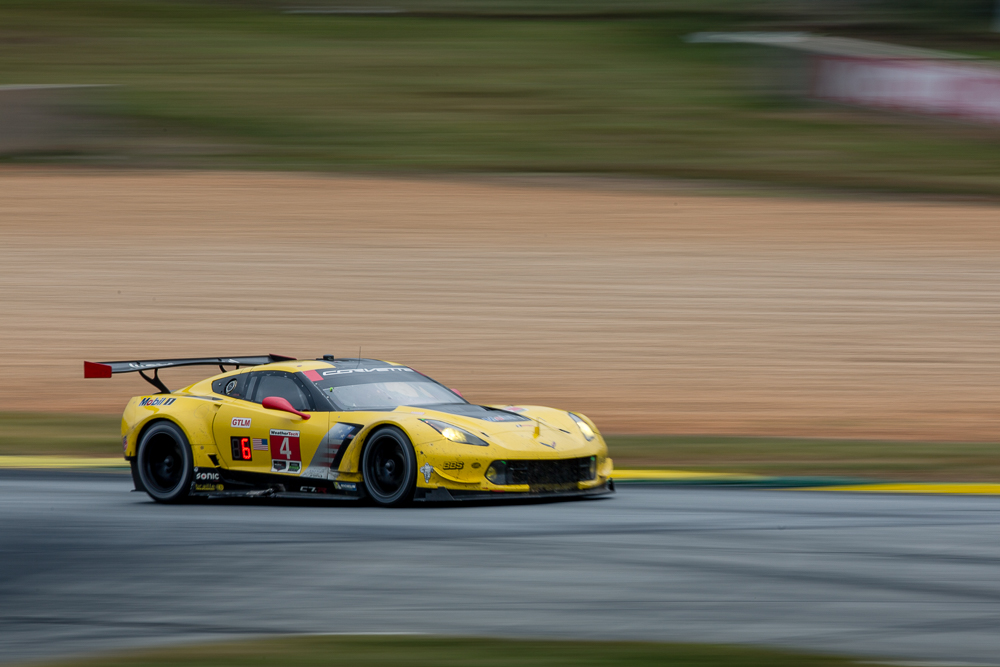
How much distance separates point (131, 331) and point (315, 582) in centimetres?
1335

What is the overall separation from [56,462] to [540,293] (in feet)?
31.0

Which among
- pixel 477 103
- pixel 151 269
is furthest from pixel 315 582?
pixel 477 103

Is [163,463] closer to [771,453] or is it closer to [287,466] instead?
[287,466]

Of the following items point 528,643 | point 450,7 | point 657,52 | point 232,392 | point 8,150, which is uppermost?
point 450,7

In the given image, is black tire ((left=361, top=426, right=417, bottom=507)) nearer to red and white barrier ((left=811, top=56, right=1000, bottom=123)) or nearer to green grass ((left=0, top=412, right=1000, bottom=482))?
green grass ((left=0, top=412, right=1000, bottom=482))

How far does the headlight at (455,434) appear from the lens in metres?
10.3

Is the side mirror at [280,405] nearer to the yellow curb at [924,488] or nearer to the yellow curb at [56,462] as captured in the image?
the yellow curb at [56,462]

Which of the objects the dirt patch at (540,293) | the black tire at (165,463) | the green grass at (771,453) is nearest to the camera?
the black tire at (165,463)

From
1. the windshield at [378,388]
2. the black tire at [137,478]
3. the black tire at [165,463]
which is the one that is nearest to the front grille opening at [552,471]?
the windshield at [378,388]

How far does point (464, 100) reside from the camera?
34.3 metres

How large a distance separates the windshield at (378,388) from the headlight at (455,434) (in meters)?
0.61

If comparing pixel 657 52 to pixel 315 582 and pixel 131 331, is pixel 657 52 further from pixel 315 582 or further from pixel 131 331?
pixel 315 582

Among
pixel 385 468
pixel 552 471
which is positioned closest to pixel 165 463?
pixel 385 468

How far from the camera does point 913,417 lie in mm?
15289
